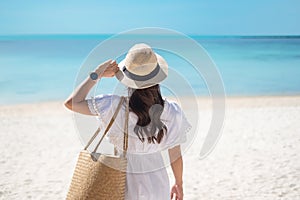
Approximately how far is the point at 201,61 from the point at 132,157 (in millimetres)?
573

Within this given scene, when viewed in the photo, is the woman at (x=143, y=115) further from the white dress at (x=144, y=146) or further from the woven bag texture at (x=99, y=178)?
the woven bag texture at (x=99, y=178)

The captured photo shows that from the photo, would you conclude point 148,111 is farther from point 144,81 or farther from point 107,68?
point 107,68

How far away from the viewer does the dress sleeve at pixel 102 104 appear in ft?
7.48

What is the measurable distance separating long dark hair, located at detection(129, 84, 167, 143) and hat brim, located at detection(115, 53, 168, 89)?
0.03 metres

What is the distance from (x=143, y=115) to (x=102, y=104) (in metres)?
0.19

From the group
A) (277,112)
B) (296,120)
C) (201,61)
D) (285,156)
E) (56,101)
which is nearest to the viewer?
(201,61)

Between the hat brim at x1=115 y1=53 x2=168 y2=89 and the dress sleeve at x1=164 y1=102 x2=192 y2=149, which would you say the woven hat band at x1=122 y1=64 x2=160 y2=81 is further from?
the dress sleeve at x1=164 y1=102 x2=192 y2=149

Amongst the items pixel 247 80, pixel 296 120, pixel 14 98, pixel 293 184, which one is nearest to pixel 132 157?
pixel 293 184

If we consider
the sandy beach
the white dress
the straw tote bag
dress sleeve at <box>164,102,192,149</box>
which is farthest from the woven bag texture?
the sandy beach

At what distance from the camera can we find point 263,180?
5.46 m

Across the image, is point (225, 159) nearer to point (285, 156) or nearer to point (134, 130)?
point (285, 156)

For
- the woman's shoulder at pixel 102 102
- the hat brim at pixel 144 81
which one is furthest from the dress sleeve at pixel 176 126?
the woman's shoulder at pixel 102 102

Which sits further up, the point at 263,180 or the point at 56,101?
the point at 56,101

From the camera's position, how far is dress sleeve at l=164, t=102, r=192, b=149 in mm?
2389
